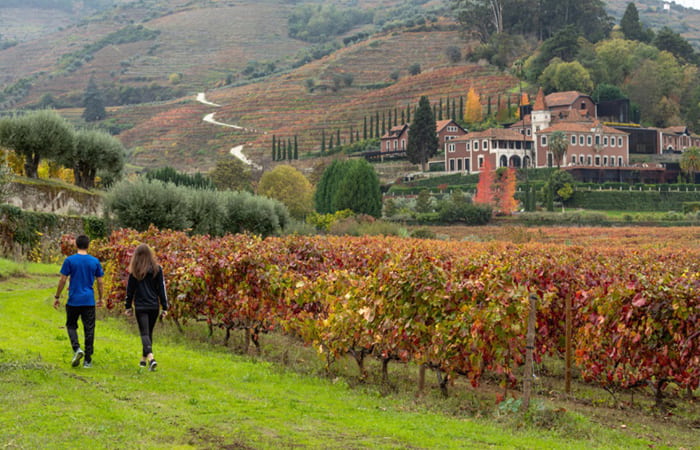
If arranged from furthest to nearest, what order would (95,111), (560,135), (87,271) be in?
(95,111), (560,135), (87,271)

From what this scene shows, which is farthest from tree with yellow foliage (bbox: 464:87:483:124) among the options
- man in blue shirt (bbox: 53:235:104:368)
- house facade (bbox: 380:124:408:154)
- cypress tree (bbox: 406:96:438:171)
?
man in blue shirt (bbox: 53:235:104:368)

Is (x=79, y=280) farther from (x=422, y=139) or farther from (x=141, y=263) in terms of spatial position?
(x=422, y=139)

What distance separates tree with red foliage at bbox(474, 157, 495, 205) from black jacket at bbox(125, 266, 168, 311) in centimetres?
7755

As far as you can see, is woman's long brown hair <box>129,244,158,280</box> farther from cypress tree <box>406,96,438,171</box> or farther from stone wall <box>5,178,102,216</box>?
cypress tree <box>406,96,438,171</box>

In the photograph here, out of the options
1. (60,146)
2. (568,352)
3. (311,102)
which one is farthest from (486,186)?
(568,352)

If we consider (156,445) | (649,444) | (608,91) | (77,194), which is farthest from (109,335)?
(608,91)

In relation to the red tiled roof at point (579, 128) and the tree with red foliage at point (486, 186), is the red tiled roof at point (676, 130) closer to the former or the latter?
the red tiled roof at point (579, 128)

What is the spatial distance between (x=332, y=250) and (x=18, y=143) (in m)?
25.1

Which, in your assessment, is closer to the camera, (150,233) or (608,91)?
(150,233)

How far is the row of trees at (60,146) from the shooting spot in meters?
38.6

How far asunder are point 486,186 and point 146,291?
84.2 m

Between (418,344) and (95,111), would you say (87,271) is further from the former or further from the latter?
(95,111)

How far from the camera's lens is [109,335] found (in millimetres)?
15336

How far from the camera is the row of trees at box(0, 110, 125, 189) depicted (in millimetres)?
38625
